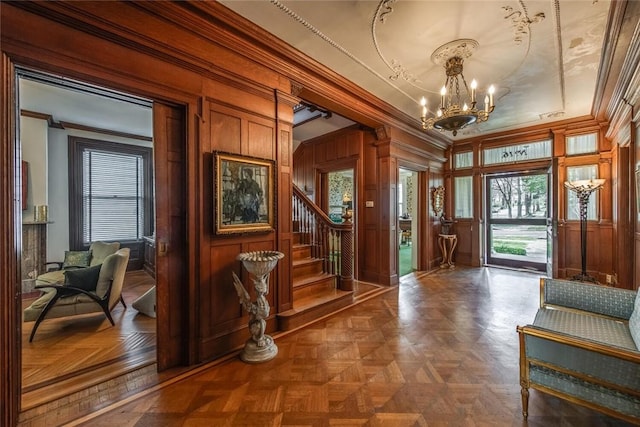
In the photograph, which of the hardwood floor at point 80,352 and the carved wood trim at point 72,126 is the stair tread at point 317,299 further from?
the carved wood trim at point 72,126

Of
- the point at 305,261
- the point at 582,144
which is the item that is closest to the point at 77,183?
the point at 305,261

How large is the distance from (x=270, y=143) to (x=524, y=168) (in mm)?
5683

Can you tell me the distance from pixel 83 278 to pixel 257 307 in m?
2.15

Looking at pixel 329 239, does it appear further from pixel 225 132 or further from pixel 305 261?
pixel 225 132

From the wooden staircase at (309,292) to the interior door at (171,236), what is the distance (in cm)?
105

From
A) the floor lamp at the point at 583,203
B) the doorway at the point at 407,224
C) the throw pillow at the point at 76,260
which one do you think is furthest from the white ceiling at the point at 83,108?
the floor lamp at the point at 583,203

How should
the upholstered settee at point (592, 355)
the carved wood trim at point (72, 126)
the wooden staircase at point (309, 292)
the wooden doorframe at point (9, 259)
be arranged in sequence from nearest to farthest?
the upholstered settee at point (592, 355) < the wooden doorframe at point (9, 259) < the wooden staircase at point (309, 292) < the carved wood trim at point (72, 126)

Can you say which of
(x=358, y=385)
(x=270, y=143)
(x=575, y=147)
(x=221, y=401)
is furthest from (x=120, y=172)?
(x=575, y=147)

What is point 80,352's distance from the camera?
8.15 ft

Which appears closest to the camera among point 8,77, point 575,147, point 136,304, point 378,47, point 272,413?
point 8,77

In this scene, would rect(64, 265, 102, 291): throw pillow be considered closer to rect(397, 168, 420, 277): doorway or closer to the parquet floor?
the parquet floor

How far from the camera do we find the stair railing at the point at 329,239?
401 centimetres

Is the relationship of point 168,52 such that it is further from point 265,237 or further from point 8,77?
point 265,237

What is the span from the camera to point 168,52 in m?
2.15
